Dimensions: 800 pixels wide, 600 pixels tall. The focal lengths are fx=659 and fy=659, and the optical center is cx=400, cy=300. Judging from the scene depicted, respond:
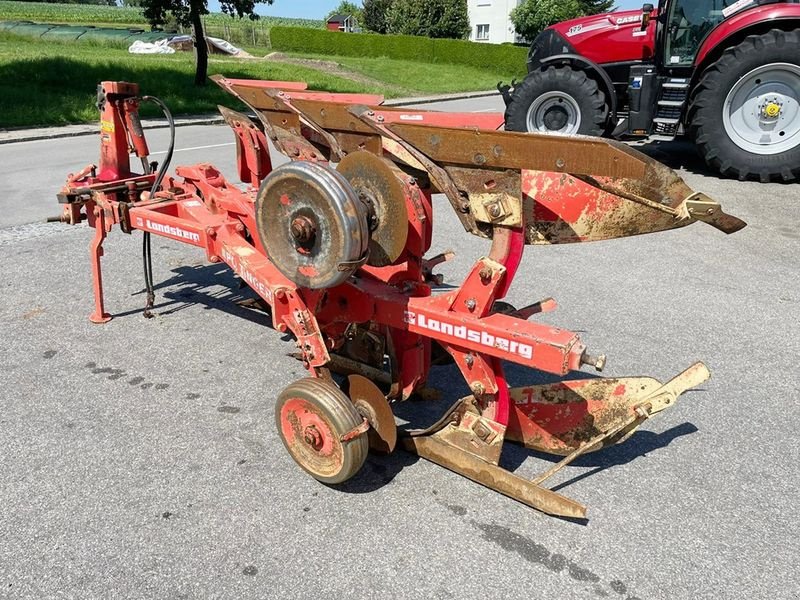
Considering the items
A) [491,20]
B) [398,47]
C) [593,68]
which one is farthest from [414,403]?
[491,20]

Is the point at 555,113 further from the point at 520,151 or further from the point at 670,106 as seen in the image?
the point at 520,151

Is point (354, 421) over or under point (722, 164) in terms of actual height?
under

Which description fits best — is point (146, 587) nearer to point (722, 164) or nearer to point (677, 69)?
point (722, 164)

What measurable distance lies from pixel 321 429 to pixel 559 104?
26.6ft

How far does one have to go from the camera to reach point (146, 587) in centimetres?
242

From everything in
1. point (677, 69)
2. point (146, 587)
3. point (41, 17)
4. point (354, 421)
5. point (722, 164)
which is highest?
point (41, 17)

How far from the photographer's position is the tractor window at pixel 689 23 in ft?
30.1

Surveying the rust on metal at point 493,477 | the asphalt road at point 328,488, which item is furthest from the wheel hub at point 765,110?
the rust on metal at point 493,477

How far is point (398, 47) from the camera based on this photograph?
3609 centimetres

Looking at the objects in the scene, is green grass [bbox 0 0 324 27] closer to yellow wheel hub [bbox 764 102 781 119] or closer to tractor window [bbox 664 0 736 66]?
tractor window [bbox 664 0 736 66]

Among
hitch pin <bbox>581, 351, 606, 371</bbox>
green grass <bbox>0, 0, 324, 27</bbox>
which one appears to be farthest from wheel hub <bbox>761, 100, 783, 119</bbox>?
green grass <bbox>0, 0, 324, 27</bbox>

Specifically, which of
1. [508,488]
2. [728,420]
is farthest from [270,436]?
[728,420]

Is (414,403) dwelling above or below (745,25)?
below

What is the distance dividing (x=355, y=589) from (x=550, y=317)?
2819 mm
